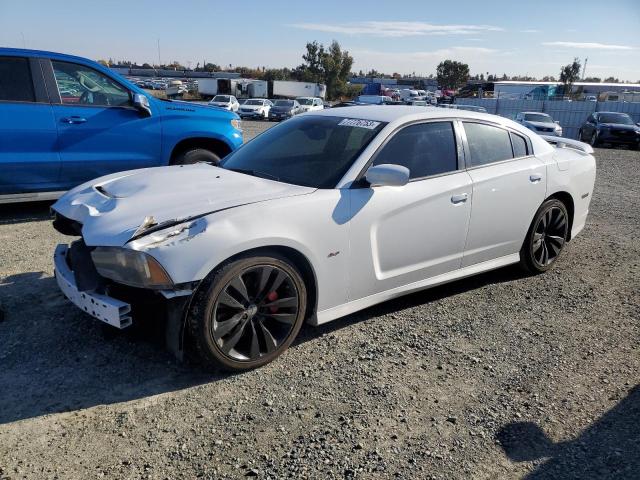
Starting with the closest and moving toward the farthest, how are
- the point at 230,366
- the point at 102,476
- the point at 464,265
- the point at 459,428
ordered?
1. the point at 102,476
2. the point at 459,428
3. the point at 230,366
4. the point at 464,265

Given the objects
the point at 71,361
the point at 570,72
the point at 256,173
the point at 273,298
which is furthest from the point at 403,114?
the point at 570,72

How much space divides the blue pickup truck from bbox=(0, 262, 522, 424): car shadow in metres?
2.23

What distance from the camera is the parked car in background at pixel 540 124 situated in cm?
2077

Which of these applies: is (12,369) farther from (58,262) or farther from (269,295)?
(269,295)

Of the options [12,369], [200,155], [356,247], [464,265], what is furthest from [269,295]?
[200,155]

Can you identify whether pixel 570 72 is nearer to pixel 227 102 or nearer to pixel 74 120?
pixel 227 102

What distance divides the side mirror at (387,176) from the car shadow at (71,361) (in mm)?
1123

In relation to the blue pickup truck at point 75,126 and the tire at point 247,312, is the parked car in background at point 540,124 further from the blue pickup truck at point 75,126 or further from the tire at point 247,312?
the tire at point 247,312

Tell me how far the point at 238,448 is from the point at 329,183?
1775 mm

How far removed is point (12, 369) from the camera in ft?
10.5

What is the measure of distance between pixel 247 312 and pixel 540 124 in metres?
20.7

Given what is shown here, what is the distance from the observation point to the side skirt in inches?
141

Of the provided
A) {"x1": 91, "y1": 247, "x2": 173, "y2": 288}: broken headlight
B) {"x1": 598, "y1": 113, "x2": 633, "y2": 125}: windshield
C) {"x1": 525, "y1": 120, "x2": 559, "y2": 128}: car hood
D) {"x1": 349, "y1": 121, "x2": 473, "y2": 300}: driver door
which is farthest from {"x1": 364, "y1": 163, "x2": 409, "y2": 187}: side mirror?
{"x1": 598, "y1": 113, "x2": 633, "y2": 125}: windshield

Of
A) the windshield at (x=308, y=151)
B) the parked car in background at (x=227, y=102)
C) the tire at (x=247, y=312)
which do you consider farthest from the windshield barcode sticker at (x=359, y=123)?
the parked car in background at (x=227, y=102)
